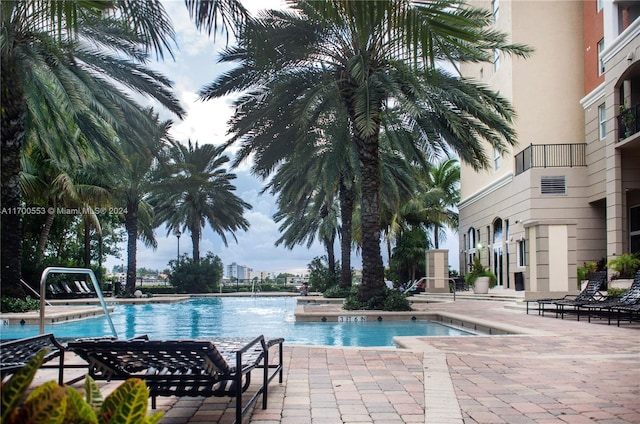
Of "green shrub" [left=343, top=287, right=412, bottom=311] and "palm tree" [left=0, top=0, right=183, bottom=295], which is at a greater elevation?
"palm tree" [left=0, top=0, right=183, bottom=295]

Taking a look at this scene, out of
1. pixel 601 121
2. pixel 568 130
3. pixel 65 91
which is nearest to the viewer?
pixel 65 91

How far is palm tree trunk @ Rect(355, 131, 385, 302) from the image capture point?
1560 cm

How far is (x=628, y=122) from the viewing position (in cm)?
1906

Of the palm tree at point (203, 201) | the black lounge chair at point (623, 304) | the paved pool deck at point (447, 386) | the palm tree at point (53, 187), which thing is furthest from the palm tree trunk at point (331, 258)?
the paved pool deck at point (447, 386)

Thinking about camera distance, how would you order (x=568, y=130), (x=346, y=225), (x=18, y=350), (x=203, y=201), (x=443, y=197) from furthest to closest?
1. (x=443, y=197)
2. (x=203, y=201)
3. (x=568, y=130)
4. (x=346, y=225)
5. (x=18, y=350)

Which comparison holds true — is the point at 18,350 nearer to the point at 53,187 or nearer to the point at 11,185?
the point at 11,185

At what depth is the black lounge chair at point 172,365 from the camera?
148 inches

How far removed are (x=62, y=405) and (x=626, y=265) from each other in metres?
19.4

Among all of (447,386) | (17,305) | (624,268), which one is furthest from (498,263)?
(447,386)

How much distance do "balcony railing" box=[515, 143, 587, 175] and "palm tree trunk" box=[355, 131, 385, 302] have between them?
11.7 metres

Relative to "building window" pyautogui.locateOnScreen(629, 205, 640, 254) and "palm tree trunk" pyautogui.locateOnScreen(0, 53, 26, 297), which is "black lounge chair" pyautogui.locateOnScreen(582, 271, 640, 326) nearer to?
"building window" pyautogui.locateOnScreen(629, 205, 640, 254)

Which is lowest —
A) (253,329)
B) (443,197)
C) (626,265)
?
(253,329)

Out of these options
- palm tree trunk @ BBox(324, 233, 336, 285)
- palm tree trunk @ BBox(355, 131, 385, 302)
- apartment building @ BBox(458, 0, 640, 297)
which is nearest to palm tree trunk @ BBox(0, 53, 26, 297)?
palm tree trunk @ BBox(355, 131, 385, 302)

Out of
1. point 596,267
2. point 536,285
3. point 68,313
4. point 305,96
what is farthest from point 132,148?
point 596,267
